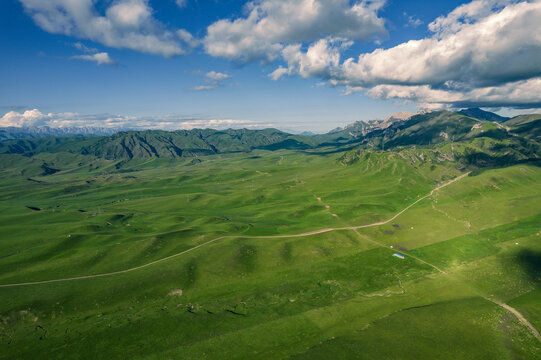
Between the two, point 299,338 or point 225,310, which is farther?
point 225,310

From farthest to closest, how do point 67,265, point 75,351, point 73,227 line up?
point 73,227 → point 67,265 → point 75,351

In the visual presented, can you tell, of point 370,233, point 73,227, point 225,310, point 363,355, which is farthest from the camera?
point 73,227

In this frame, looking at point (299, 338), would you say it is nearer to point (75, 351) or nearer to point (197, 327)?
point (197, 327)

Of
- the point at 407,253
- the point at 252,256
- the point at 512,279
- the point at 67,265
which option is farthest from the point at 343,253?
the point at 67,265

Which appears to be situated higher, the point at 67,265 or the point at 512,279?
the point at 67,265

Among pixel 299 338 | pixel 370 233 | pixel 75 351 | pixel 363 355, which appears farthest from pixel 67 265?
pixel 370 233

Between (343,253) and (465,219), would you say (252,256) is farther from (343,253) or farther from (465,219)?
(465,219)

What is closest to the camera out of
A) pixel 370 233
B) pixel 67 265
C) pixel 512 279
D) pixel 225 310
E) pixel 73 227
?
pixel 225 310

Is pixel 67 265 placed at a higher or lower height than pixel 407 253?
higher

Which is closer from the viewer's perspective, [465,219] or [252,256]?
[252,256]

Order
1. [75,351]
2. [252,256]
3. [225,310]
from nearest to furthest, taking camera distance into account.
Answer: [75,351], [225,310], [252,256]
